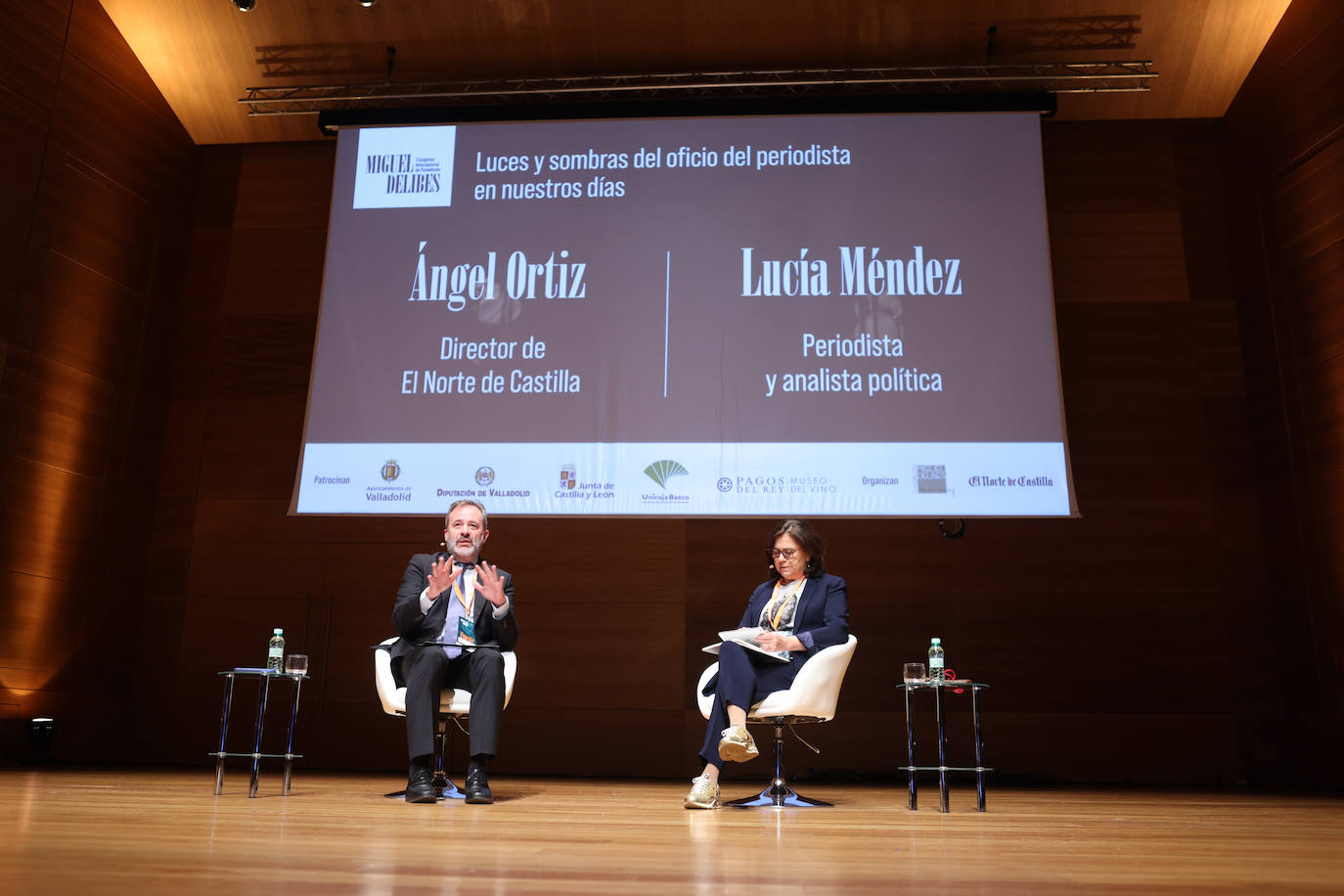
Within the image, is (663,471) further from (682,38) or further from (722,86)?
(682,38)

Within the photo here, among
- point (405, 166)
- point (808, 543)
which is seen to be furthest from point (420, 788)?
point (405, 166)

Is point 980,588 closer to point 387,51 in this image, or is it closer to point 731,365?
point 731,365

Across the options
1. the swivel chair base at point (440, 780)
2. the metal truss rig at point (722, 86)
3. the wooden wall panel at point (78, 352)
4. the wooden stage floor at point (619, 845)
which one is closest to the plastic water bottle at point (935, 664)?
the wooden stage floor at point (619, 845)

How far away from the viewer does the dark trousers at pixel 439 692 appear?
3191 millimetres

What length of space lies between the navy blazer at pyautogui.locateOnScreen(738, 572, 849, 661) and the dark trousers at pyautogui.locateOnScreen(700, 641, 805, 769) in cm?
8

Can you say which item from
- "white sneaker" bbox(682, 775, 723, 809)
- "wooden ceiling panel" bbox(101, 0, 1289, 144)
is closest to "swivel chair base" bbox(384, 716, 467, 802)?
"white sneaker" bbox(682, 775, 723, 809)

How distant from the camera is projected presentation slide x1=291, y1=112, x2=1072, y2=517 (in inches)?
177

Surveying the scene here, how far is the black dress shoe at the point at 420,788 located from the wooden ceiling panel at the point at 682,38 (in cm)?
385

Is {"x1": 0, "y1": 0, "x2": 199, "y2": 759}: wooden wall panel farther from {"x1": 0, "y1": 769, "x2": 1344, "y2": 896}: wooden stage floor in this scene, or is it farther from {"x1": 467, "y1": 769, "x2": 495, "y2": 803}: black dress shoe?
{"x1": 467, "y1": 769, "x2": 495, "y2": 803}: black dress shoe

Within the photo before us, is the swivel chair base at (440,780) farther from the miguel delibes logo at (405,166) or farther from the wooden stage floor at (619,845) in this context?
the miguel delibes logo at (405,166)

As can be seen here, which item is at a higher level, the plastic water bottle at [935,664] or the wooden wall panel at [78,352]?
the wooden wall panel at [78,352]

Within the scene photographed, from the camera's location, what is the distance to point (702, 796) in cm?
301

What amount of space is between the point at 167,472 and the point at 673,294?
116 inches

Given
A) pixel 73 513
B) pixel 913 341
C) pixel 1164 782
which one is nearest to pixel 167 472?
pixel 73 513
